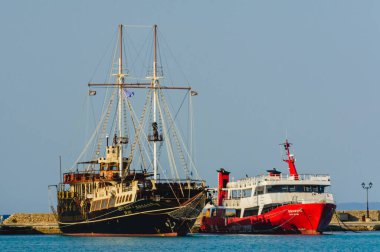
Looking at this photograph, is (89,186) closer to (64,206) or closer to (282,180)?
(64,206)

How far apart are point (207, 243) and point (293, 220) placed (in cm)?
1060

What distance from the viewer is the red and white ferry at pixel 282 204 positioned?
10188 cm

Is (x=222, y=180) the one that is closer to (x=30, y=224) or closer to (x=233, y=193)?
(x=233, y=193)

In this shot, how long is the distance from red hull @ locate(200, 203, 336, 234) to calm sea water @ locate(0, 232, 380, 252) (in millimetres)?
1204

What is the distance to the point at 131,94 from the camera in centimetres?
11019

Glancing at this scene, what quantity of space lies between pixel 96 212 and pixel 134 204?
30.3 ft

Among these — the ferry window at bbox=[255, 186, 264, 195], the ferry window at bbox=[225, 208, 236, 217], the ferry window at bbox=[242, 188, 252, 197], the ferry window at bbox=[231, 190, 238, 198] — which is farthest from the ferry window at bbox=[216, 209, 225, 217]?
the ferry window at bbox=[255, 186, 264, 195]

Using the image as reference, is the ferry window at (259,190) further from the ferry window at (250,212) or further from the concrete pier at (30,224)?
the concrete pier at (30,224)

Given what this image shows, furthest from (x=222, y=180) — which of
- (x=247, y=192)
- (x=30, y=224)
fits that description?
(x=30, y=224)

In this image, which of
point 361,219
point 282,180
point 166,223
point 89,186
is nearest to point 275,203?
point 282,180

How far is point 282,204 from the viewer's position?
105m

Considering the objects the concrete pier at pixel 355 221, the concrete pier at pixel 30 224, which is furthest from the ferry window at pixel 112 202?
the concrete pier at pixel 355 221

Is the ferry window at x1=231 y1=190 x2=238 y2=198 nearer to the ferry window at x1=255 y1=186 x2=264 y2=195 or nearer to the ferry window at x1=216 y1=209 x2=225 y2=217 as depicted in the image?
the ferry window at x1=216 y1=209 x2=225 y2=217

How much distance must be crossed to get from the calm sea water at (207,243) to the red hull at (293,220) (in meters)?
1.20
